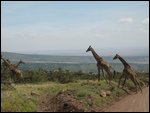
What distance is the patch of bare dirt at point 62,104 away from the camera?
73.6ft

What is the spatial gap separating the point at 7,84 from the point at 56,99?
16.0 ft

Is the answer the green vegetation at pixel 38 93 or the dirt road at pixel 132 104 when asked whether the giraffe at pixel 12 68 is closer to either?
the green vegetation at pixel 38 93

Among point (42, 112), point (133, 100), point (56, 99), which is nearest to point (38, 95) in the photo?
point (56, 99)

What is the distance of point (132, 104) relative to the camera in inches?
975

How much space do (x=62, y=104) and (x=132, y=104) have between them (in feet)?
14.6

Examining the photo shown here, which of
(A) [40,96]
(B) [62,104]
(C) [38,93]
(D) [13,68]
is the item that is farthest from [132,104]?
(D) [13,68]

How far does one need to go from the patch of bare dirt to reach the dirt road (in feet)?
6.43

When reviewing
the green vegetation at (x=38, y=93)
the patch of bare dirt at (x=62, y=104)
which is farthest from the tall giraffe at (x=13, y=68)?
the patch of bare dirt at (x=62, y=104)

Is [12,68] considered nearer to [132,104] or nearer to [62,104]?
[62,104]

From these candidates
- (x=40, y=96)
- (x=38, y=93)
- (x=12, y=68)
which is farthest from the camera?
(x=12, y=68)

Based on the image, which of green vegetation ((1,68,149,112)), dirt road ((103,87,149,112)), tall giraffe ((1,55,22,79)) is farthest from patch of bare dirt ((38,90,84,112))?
tall giraffe ((1,55,22,79))

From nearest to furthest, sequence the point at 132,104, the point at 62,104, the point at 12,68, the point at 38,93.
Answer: the point at 62,104
the point at 132,104
the point at 38,93
the point at 12,68

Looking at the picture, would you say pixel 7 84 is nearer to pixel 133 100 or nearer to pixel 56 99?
pixel 56 99

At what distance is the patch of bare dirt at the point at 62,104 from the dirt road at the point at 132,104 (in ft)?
6.43
